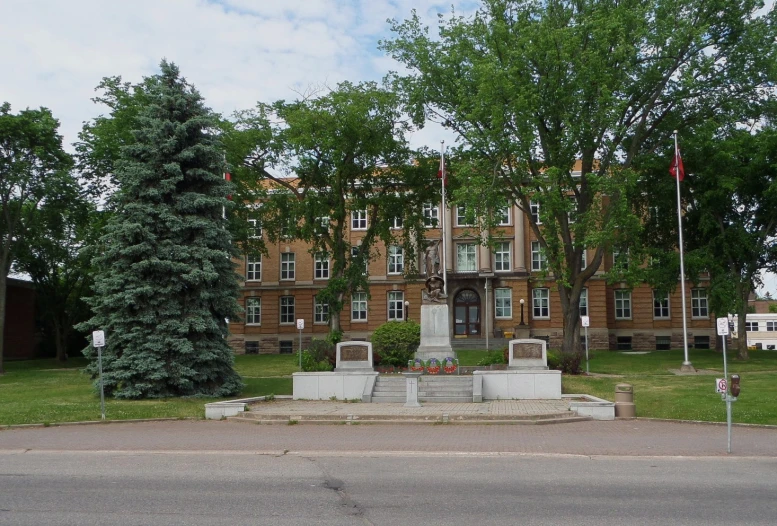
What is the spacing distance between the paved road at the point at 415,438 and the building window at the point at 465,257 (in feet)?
110

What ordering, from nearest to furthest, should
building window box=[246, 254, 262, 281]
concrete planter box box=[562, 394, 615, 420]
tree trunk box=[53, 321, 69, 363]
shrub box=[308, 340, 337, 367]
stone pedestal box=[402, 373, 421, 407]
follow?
1. concrete planter box box=[562, 394, 615, 420]
2. stone pedestal box=[402, 373, 421, 407]
3. shrub box=[308, 340, 337, 367]
4. tree trunk box=[53, 321, 69, 363]
5. building window box=[246, 254, 262, 281]

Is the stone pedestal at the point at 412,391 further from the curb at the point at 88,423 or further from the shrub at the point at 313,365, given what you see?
the curb at the point at 88,423

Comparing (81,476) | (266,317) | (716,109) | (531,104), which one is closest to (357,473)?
(81,476)

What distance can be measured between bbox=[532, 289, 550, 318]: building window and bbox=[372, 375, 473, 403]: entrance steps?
1096 inches

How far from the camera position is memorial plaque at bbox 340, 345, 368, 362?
24.9m

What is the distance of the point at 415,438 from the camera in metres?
15.4

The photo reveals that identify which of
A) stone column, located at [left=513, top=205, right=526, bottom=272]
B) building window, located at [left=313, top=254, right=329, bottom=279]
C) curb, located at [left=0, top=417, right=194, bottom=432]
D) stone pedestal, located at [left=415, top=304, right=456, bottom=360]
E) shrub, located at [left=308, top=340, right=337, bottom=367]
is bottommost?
curb, located at [left=0, top=417, right=194, bottom=432]

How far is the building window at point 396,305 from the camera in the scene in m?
51.5

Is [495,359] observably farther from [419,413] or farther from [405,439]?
[405,439]

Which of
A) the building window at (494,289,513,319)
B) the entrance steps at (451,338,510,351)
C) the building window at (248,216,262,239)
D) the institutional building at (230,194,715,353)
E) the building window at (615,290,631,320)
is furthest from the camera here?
the building window at (615,290,631,320)

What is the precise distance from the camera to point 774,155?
116ft

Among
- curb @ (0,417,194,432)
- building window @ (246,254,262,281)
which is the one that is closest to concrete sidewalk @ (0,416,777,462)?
curb @ (0,417,194,432)

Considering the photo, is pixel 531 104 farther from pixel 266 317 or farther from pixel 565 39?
pixel 266 317

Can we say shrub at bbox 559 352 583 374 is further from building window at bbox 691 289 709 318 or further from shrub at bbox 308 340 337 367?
building window at bbox 691 289 709 318
